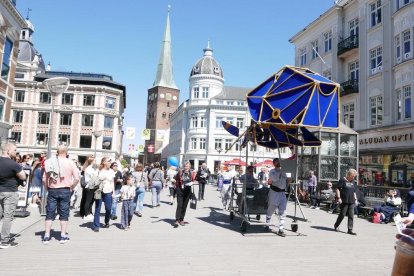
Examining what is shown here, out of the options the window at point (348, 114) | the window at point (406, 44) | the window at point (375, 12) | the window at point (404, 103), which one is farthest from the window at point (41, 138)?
the window at point (406, 44)

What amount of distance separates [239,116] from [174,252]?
60.0 m

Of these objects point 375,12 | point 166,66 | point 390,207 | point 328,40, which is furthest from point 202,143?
point 390,207

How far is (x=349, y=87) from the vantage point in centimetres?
2709

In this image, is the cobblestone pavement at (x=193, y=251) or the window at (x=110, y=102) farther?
the window at (x=110, y=102)

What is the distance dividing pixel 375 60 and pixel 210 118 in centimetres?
4202

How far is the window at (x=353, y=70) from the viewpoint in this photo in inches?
1085

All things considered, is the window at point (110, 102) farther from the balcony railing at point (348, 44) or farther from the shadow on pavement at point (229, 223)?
the shadow on pavement at point (229, 223)

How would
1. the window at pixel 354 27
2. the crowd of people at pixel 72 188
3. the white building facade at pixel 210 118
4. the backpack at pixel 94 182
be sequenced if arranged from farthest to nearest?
1. the white building facade at pixel 210 118
2. the window at pixel 354 27
3. the backpack at pixel 94 182
4. the crowd of people at pixel 72 188

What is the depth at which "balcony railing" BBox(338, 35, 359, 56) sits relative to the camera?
27089 millimetres

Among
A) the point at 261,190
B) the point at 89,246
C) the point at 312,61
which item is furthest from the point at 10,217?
the point at 312,61

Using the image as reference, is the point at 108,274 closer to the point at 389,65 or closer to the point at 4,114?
the point at 389,65

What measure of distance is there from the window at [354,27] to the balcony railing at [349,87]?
3.69 m

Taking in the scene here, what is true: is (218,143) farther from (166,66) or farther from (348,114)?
(166,66)

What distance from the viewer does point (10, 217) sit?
666 cm
